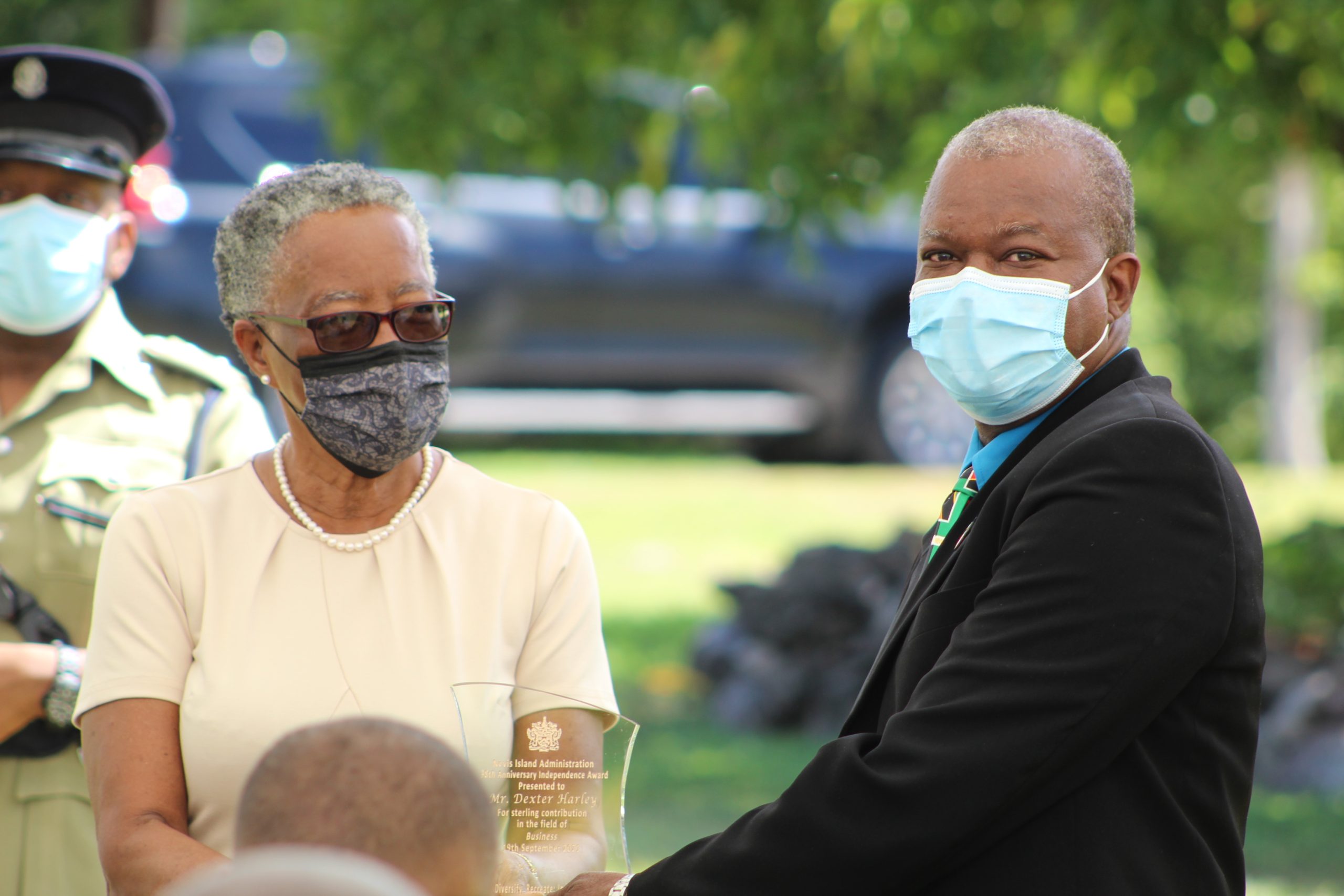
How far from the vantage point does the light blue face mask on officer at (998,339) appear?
7.38ft

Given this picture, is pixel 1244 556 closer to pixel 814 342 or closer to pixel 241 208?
pixel 241 208

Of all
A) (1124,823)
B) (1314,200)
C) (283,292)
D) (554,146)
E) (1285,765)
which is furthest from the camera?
(1314,200)

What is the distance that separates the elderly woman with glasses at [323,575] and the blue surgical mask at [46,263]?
2.20 ft

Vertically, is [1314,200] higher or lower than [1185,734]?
higher

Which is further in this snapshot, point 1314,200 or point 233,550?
point 1314,200

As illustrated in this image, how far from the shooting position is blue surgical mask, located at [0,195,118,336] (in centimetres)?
312

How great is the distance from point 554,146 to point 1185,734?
5520mm

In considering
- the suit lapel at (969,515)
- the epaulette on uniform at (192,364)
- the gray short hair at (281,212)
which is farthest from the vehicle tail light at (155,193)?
the suit lapel at (969,515)

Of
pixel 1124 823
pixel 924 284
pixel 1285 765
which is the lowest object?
pixel 1285 765

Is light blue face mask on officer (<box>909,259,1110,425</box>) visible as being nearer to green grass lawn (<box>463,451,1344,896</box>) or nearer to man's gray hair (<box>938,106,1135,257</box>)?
man's gray hair (<box>938,106,1135,257</box>)

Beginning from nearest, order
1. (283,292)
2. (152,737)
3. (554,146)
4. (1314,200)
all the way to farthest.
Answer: (152,737) < (283,292) < (554,146) < (1314,200)

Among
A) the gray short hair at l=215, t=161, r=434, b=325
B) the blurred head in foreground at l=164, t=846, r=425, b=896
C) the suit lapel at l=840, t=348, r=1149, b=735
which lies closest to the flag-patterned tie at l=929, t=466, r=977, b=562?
the suit lapel at l=840, t=348, r=1149, b=735

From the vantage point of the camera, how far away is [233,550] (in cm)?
249

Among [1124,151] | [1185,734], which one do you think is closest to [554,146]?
[1124,151]
